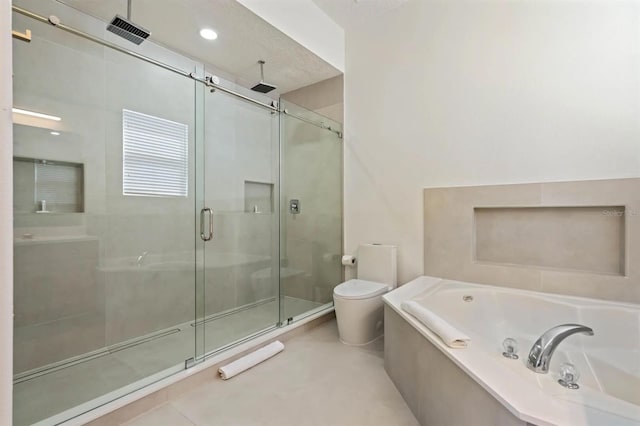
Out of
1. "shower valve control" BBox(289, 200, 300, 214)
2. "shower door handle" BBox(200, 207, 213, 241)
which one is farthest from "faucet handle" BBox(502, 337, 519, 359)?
"shower door handle" BBox(200, 207, 213, 241)

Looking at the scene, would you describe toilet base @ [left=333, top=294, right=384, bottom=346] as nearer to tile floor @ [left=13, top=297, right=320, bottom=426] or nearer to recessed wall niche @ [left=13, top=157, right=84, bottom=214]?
tile floor @ [left=13, top=297, right=320, bottom=426]

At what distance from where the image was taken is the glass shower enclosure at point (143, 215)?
1.91 meters

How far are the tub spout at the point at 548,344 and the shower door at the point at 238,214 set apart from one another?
5.95 feet

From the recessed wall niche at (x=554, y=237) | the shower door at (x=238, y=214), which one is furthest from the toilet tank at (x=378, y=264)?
the shower door at (x=238, y=214)

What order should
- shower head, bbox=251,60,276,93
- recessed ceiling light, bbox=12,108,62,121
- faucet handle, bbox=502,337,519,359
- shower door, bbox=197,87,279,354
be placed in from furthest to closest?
shower head, bbox=251,60,276,93 → shower door, bbox=197,87,279,354 → recessed ceiling light, bbox=12,108,62,121 → faucet handle, bbox=502,337,519,359

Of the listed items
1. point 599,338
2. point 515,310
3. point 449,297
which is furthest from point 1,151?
point 599,338

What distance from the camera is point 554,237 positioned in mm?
2057

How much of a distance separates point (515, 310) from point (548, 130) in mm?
1254

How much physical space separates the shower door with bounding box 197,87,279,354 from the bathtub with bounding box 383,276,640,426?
1.45 m

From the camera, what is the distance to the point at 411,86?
8.77 feet

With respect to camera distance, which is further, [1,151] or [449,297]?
[449,297]

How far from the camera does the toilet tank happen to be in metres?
2.67

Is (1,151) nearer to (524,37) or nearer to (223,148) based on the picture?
(223,148)

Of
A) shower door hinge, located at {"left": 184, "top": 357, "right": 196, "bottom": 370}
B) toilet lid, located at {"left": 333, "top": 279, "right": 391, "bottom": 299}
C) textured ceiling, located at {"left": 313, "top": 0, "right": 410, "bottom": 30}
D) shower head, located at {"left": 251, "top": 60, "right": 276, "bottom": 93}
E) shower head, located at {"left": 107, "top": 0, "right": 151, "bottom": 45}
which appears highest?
textured ceiling, located at {"left": 313, "top": 0, "right": 410, "bottom": 30}
